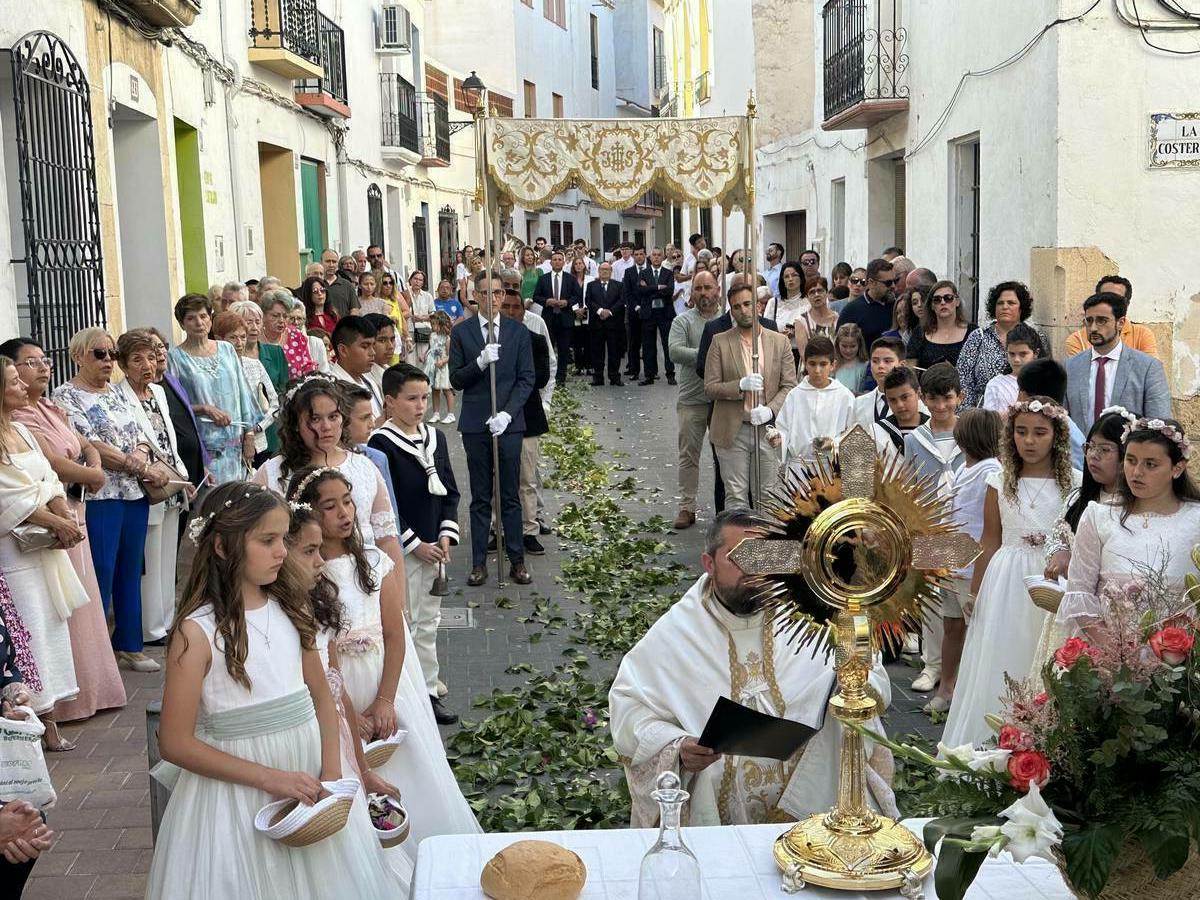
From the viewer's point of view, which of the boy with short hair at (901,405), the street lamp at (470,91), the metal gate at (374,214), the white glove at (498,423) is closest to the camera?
the boy with short hair at (901,405)

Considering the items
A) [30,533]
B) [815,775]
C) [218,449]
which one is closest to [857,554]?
[815,775]

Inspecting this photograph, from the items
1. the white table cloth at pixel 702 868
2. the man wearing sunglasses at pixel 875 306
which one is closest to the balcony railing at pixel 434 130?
the man wearing sunglasses at pixel 875 306

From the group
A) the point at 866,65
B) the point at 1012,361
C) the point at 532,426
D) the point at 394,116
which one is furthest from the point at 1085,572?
the point at 394,116

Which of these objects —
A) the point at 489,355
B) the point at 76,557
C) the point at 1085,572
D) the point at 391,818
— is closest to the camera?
the point at 391,818

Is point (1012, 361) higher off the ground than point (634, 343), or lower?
higher

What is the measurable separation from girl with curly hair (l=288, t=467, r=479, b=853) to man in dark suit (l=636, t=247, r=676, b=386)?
17.5m

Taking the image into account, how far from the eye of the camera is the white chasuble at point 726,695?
403 cm

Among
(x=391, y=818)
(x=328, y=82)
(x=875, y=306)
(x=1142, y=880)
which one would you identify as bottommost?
(x=391, y=818)

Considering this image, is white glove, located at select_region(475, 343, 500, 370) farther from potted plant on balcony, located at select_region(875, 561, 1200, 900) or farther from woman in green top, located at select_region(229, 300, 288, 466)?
potted plant on balcony, located at select_region(875, 561, 1200, 900)

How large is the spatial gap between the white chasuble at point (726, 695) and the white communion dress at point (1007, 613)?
1973 millimetres

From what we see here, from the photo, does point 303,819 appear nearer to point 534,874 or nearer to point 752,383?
point 534,874

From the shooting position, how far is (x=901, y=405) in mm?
7707

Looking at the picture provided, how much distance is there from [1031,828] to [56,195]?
846 cm

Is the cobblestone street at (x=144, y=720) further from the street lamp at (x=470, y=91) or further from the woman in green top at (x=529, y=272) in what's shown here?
the street lamp at (x=470, y=91)
